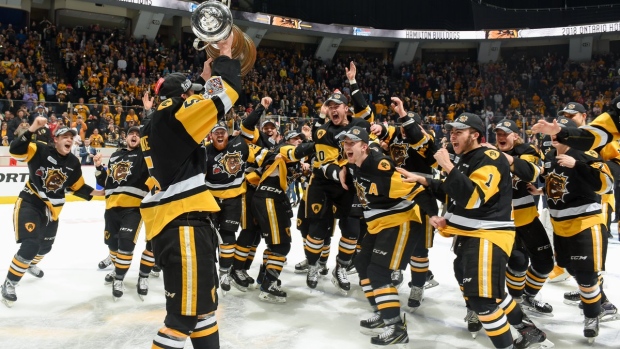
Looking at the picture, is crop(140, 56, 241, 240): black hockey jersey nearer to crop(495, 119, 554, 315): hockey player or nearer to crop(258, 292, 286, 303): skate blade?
crop(258, 292, 286, 303): skate blade

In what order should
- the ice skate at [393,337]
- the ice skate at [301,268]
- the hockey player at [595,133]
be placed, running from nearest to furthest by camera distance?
the hockey player at [595,133] → the ice skate at [393,337] → the ice skate at [301,268]

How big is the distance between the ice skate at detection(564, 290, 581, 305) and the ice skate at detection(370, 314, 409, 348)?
212 centimetres

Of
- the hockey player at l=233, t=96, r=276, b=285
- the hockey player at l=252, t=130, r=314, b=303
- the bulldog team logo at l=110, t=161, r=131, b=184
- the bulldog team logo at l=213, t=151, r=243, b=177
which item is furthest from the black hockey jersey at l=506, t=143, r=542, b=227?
the bulldog team logo at l=110, t=161, r=131, b=184

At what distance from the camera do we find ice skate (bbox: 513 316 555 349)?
402 centimetres

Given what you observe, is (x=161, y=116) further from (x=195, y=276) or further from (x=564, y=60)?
(x=564, y=60)

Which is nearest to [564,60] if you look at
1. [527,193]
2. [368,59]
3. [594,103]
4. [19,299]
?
[594,103]

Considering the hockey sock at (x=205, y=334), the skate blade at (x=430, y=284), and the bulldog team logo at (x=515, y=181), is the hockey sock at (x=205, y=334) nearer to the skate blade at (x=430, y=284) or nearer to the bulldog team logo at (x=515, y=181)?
the bulldog team logo at (x=515, y=181)

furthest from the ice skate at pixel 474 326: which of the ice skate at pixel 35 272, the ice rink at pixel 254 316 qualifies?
the ice skate at pixel 35 272

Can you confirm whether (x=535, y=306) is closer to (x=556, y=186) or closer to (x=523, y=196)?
(x=523, y=196)

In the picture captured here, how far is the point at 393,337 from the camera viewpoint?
418 cm

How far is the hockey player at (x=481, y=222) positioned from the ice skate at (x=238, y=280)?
262 cm

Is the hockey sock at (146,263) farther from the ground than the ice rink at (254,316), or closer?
farther from the ground

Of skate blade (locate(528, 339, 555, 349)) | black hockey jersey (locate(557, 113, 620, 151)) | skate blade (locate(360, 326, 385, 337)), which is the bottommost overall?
skate blade (locate(360, 326, 385, 337))

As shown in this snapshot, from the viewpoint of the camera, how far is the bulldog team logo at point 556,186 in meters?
4.47
